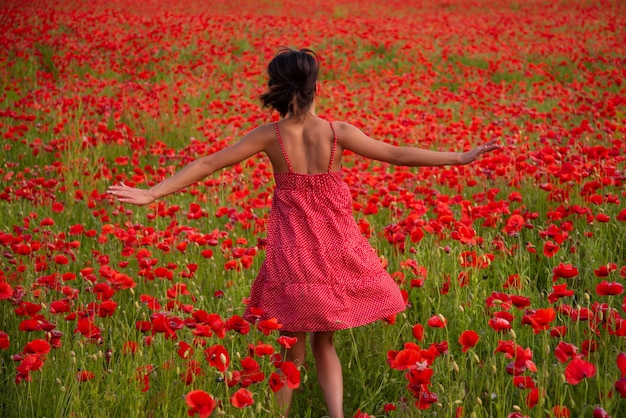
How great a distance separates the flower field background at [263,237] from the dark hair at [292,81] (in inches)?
33.7

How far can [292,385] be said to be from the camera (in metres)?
1.92

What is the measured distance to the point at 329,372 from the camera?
2.50m

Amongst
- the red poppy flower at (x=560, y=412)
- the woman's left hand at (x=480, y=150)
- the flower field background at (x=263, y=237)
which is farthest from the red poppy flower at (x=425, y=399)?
the woman's left hand at (x=480, y=150)

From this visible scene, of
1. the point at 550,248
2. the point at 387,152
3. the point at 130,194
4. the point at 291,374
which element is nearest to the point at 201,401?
the point at 291,374

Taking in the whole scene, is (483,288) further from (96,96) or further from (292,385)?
(96,96)

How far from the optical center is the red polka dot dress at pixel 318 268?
2.41 m

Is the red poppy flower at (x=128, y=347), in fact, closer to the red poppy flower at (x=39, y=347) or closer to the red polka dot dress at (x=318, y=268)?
the red poppy flower at (x=39, y=347)

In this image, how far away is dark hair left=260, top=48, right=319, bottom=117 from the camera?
2516 mm

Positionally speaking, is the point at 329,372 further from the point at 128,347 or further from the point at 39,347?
the point at 39,347

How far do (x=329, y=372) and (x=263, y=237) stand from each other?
1.88 metres

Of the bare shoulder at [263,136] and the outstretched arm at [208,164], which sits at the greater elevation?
the bare shoulder at [263,136]

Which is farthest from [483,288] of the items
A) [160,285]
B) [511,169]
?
[511,169]

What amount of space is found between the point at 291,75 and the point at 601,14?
1840 cm

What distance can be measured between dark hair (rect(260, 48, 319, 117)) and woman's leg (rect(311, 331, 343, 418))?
0.90m
